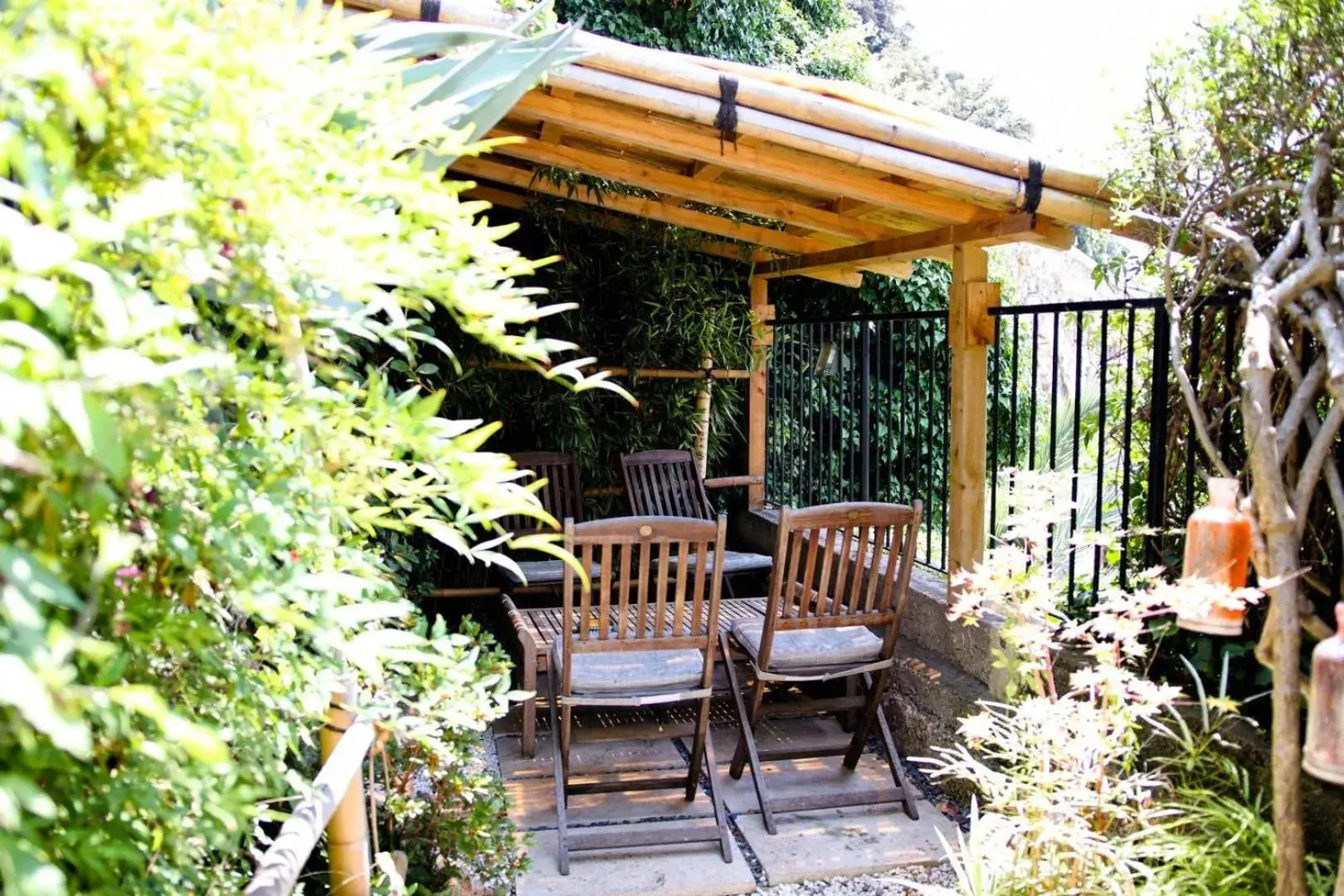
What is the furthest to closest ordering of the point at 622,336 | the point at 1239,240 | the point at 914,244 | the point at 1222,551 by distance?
1. the point at 622,336
2. the point at 914,244
3. the point at 1239,240
4. the point at 1222,551

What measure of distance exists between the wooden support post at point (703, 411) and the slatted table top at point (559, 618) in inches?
59.0

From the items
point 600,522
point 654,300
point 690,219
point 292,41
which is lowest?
point 600,522

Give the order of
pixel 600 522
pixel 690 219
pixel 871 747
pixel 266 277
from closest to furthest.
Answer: pixel 266 277, pixel 600 522, pixel 871 747, pixel 690 219

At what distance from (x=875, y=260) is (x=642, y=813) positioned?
9.11 ft

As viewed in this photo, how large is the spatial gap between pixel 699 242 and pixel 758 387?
3.20ft

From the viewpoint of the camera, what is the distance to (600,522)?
3.29 meters

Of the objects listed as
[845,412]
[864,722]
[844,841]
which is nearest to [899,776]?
[864,722]

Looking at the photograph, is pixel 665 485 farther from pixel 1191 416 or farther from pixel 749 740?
pixel 1191 416

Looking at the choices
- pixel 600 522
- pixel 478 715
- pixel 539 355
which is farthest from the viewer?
pixel 600 522

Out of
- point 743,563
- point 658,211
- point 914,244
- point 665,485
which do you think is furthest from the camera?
point 665,485

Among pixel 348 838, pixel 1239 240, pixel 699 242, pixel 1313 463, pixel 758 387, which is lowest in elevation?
pixel 348 838

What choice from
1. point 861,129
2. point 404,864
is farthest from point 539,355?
point 861,129

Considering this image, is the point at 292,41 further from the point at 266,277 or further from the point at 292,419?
the point at 292,419

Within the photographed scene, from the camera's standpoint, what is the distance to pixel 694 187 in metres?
4.65
